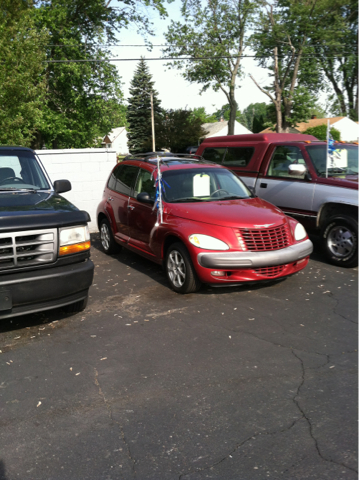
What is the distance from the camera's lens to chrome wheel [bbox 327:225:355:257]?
736 centimetres

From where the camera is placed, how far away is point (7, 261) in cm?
434

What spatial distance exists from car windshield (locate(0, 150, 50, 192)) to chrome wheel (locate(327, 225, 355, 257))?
4524 mm

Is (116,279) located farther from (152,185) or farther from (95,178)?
(95,178)

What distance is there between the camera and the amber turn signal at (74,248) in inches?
183

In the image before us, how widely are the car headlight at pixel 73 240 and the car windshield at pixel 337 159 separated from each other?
467 cm

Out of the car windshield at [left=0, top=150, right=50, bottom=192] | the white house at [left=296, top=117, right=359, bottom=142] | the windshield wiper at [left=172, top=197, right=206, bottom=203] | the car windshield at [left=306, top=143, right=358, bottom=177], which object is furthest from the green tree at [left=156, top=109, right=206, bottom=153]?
the car windshield at [left=0, top=150, right=50, bottom=192]

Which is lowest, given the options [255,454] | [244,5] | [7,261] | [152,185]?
[255,454]

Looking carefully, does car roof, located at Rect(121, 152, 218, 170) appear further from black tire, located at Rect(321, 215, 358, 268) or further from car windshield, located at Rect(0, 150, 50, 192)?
black tire, located at Rect(321, 215, 358, 268)

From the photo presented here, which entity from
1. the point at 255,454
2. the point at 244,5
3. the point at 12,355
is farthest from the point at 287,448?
the point at 244,5

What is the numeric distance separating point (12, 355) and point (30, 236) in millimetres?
1112

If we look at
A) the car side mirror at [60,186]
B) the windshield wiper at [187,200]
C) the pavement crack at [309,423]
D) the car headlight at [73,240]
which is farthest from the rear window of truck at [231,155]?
the pavement crack at [309,423]

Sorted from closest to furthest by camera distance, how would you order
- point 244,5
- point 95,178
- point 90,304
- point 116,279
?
point 90,304
point 116,279
point 95,178
point 244,5

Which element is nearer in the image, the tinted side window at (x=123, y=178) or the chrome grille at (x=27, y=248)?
the chrome grille at (x=27, y=248)

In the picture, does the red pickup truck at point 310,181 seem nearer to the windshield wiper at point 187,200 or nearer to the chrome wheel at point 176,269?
the windshield wiper at point 187,200
